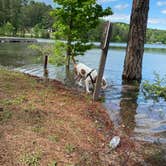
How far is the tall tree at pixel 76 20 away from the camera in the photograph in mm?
13883

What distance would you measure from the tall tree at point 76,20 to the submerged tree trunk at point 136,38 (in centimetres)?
168

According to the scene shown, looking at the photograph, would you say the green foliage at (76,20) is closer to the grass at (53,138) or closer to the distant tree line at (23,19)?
the grass at (53,138)

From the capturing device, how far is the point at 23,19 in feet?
356

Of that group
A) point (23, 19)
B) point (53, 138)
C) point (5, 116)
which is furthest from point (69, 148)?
point (23, 19)

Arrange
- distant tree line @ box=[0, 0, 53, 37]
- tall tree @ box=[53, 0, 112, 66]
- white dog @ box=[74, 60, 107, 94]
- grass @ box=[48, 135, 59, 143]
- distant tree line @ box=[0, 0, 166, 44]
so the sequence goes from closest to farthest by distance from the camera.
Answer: grass @ box=[48, 135, 59, 143] < white dog @ box=[74, 60, 107, 94] < tall tree @ box=[53, 0, 112, 66] < distant tree line @ box=[0, 0, 166, 44] < distant tree line @ box=[0, 0, 53, 37]

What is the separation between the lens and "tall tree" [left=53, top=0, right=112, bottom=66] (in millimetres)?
13883

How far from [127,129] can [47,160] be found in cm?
276

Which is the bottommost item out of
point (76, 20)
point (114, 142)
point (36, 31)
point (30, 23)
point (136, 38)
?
point (36, 31)

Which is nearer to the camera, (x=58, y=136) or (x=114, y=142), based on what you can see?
(x=58, y=136)

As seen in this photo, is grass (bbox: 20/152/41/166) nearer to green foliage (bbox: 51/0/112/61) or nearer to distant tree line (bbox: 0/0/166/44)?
green foliage (bbox: 51/0/112/61)

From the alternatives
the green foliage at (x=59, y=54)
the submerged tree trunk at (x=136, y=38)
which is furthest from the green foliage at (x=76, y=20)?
the submerged tree trunk at (x=136, y=38)

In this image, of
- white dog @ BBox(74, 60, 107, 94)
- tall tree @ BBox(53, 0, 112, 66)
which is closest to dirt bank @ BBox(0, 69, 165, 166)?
white dog @ BBox(74, 60, 107, 94)

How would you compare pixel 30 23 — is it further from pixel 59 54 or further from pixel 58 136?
pixel 58 136

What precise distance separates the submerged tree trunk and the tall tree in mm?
1683
